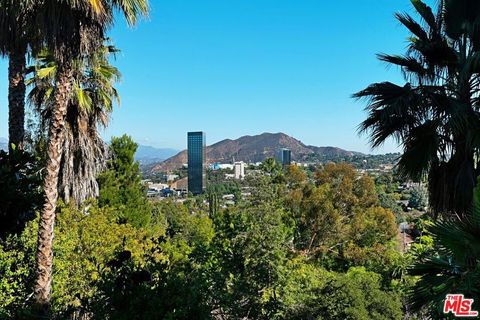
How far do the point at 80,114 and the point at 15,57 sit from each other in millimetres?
2545

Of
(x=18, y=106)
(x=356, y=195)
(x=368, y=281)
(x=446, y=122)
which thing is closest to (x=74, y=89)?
(x=18, y=106)

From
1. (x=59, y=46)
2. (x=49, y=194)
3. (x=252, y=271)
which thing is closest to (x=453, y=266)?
(x=49, y=194)

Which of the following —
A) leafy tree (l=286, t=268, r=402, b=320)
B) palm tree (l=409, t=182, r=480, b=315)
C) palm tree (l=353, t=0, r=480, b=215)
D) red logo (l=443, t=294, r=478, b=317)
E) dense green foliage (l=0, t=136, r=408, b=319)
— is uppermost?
palm tree (l=353, t=0, r=480, b=215)

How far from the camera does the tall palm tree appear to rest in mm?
4691

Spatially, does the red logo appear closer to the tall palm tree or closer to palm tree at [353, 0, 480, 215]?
palm tree at [353, 0, 480, 215]

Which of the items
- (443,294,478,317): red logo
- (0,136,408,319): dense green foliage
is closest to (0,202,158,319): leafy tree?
(0,136,408,319): dense green foliage

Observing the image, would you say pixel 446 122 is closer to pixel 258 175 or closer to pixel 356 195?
pixel 258 175

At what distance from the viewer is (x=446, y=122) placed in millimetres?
3662

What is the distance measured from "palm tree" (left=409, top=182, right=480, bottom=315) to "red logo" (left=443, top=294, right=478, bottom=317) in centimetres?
4

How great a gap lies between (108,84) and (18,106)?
3187 millimetres

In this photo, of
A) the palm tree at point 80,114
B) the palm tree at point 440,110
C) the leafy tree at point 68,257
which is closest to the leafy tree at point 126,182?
the palm tree at point 80,114

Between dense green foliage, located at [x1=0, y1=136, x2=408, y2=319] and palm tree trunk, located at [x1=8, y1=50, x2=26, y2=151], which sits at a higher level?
palm tree trunk, located at [x1=8, y1=50, x2=26, y2=151]

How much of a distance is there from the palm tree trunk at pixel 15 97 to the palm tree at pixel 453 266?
6253 millimetres

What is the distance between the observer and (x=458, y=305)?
231 centimetres
